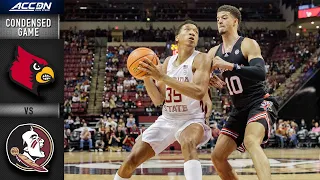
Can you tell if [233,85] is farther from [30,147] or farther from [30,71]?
[30,147]

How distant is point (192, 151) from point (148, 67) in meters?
0.96

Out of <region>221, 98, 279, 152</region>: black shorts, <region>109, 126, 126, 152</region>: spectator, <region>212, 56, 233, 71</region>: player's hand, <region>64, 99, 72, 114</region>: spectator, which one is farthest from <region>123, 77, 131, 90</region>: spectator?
<region>212, 56, 233, 71</region>: player's hand

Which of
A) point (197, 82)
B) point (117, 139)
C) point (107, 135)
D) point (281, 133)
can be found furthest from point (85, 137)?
point (197, 82)

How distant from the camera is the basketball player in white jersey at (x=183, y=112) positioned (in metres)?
4.99

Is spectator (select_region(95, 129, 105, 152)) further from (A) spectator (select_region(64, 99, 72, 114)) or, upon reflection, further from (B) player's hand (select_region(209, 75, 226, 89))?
(B) player's hand (select_region(209, 75, 226, 89))

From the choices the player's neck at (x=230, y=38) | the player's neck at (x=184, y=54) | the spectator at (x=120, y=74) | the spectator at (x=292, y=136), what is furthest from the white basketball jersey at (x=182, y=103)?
the spectator at (x=120, y=74)

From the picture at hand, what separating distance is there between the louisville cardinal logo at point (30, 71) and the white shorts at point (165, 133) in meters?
1.58

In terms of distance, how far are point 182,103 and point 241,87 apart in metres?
0.74

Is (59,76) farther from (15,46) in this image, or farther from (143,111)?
(143,111)

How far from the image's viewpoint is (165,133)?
530cm

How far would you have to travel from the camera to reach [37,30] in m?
6.21

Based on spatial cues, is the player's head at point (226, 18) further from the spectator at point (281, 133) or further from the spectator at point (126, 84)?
the spectator at point (126, 84)

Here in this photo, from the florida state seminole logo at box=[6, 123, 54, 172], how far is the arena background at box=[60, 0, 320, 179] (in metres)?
9.88

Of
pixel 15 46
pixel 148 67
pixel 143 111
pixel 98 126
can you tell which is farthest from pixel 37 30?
pixel 143 111
